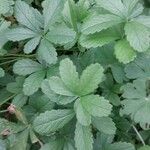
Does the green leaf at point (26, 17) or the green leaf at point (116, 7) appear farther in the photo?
the green leaf at point (26, 17)

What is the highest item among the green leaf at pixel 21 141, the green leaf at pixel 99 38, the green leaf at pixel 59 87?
the green leaf at pixel 99 38

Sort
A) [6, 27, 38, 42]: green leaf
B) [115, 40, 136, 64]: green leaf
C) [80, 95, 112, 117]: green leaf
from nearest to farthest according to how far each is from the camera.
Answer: [80, 95, 112, 117]: green leaf
[115, 40, 136, 64]: green leaf
[6, 27, 38, 42]: green leaf

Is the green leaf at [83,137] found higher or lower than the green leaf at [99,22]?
lower

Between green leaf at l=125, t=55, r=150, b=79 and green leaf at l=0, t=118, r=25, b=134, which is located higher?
green leaf at l=125, t=55, r=150, b=79

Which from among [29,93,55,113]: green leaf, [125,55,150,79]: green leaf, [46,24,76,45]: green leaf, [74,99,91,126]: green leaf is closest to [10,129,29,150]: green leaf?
[29,93,55,113]: green leaf

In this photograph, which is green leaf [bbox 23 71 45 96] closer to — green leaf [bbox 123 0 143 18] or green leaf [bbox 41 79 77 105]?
green leaf [bbox 41 79 77 105]

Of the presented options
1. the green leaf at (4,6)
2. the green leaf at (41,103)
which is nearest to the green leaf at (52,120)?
the green leaf at (41,103)

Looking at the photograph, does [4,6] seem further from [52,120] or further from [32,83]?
[52,120]

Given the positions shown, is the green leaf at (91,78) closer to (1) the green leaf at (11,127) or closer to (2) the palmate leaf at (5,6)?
(1) the green leaf at (11,127)
